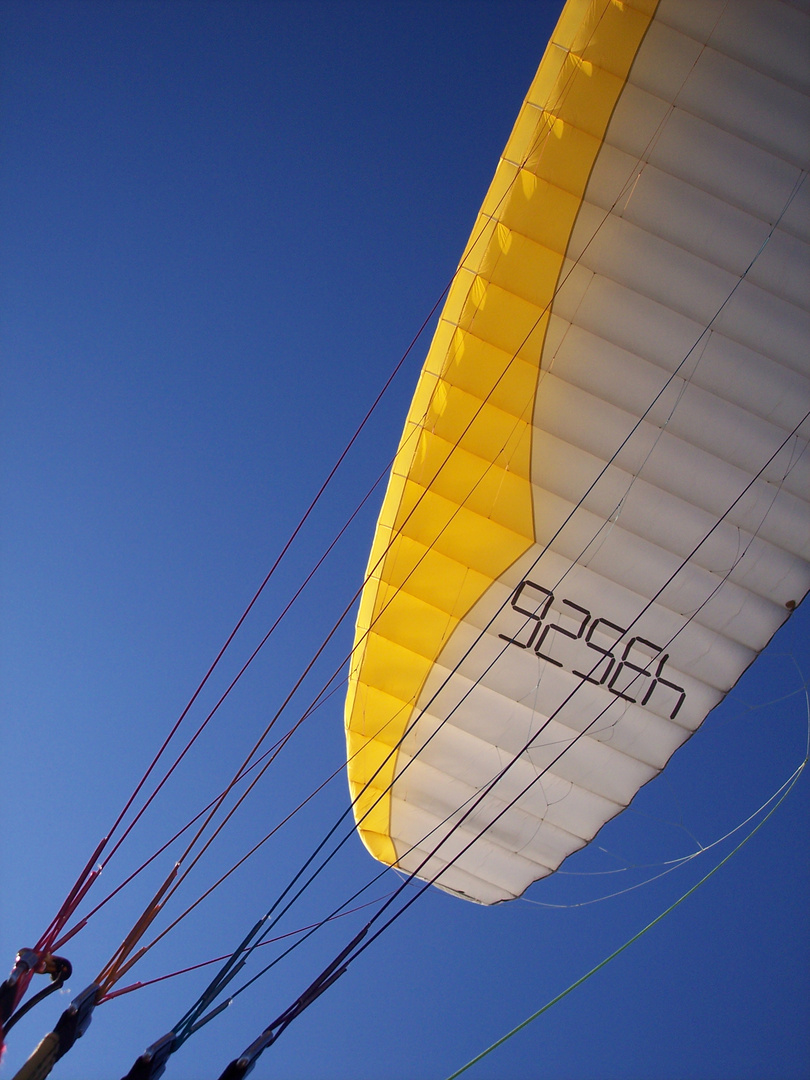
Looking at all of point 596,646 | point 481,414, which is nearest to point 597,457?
point 481,414

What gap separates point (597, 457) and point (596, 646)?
4.46 ft

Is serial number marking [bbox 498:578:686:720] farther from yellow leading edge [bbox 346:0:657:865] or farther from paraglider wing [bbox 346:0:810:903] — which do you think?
yellow leading edge [bbox 346:0:657:865]

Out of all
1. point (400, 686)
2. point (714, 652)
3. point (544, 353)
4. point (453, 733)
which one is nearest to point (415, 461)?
point (544, 353)

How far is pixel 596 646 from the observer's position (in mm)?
5742

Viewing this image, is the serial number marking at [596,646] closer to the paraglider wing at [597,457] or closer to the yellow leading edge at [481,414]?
the paraglider wing at [597,457]

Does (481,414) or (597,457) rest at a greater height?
(597,457)

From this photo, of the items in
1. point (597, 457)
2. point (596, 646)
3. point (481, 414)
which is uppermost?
point (597, 457)

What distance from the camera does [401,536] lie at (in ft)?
18.5

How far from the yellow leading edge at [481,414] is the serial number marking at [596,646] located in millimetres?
320

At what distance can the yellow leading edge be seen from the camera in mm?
4863

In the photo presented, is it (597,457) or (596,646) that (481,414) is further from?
(596,646)

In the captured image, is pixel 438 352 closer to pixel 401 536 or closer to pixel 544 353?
pixel 544 353

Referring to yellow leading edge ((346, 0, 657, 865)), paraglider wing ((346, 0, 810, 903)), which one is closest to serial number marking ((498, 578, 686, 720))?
paraglider wing ((346, 0, 810, 903))

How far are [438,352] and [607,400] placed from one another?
1180mm
